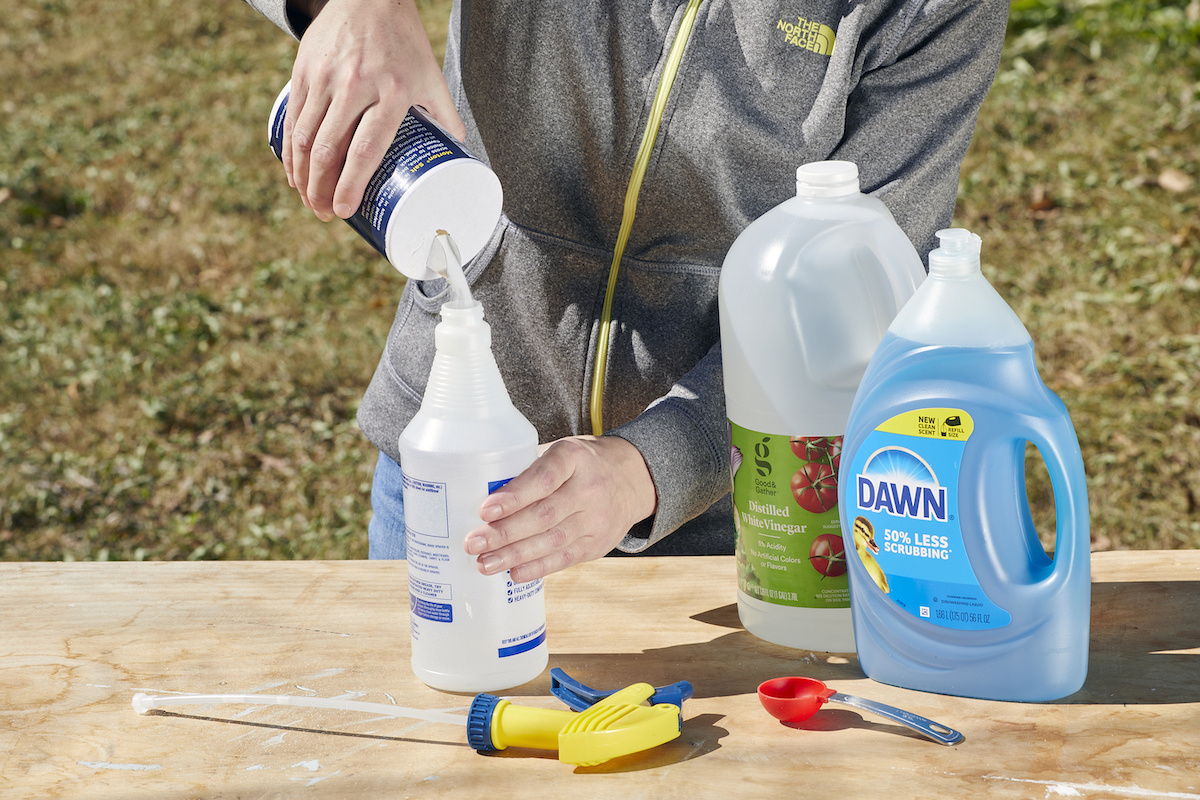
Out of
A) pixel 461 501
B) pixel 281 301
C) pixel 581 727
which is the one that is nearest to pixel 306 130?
pixel 461 501

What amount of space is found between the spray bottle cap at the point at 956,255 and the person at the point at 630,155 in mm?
296

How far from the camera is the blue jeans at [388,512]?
1.38m

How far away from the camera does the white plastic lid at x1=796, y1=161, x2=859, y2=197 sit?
3.19ft

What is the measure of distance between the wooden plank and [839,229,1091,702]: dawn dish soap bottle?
5cm

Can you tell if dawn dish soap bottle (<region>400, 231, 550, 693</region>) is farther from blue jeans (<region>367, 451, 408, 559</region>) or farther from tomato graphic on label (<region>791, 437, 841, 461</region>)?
blue jeans (<region>367, 451, 408, 559</region>)

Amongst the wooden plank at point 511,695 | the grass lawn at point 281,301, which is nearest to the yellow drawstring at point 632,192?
the wooden plank at point 511,695

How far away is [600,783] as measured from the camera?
0.82m

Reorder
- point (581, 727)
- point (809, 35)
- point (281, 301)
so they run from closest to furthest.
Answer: point (581, 727) < point (809, 35) < point (281, 301)

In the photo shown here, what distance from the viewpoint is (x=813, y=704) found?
896 mm

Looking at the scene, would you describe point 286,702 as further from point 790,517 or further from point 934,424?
point 934,424

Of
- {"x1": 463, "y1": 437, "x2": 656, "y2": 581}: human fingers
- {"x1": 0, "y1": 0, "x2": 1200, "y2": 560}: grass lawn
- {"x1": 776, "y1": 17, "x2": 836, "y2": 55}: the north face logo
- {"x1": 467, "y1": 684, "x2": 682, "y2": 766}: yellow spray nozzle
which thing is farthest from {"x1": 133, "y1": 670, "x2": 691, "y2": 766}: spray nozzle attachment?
{"x1": 0, "y1": 0, "x2": 1200, "y2": 560}: grass lawn

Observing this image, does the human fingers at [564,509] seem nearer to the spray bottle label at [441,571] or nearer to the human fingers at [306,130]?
the spray bottle label at [441,571]

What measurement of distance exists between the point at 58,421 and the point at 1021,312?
2850mm

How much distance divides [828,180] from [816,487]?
10.7 inches
